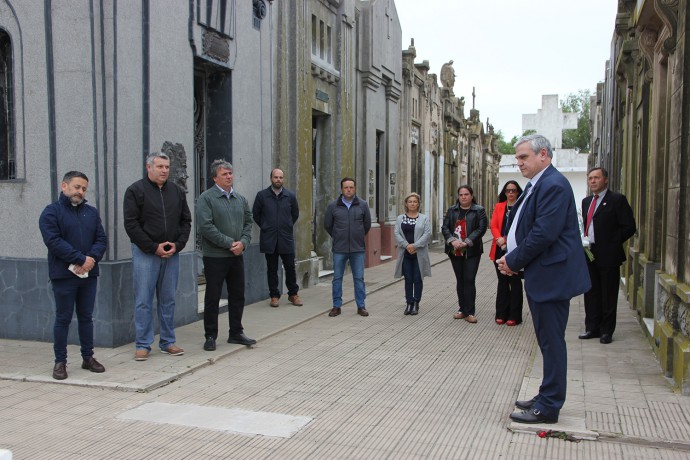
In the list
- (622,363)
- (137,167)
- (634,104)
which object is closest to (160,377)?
(137,167)

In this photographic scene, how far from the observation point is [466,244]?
366 inches

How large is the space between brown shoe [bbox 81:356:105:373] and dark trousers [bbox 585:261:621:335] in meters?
5.23

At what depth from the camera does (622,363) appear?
22.5 feet

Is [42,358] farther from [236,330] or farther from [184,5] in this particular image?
[184,5]

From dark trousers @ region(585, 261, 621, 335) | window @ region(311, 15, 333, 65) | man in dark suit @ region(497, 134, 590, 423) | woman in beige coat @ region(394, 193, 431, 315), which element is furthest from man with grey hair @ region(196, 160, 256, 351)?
window @ region(311, 15, 333, 65)

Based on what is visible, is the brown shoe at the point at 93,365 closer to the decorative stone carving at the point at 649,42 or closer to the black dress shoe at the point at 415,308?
the black dress shoe at the point at 415,308

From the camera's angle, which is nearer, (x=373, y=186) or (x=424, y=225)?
(x=424, y=225)

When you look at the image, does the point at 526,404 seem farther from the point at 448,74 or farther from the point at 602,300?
the point at 448,74

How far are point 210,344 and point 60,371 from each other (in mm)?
1607

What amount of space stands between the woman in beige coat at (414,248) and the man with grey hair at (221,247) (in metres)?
2.81

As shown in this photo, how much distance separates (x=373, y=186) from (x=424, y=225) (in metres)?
7.02

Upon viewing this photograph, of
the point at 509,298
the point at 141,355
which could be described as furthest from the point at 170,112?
the point at 509,298

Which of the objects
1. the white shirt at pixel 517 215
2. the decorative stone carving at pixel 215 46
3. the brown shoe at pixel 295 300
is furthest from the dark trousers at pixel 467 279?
the white shirt at pixel 517 215

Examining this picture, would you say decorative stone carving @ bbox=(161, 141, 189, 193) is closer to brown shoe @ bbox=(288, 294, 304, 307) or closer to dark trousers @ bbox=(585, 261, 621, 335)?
brown shoe @ bbox=(288, 294, 304, 307)
